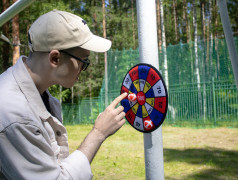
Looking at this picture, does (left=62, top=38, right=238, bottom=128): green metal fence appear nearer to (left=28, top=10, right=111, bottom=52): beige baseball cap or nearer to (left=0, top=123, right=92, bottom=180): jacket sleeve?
(left=28, top=10, right=111, bottom=52): beige baseball cap

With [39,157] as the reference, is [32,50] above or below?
above

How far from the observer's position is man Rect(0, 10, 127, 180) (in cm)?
115

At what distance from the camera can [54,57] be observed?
1357 millimetres

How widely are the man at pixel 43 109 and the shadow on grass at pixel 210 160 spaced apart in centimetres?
343

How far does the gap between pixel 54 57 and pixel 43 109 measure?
0.26m

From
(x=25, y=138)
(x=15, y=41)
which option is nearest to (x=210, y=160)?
(x=25, y=138)

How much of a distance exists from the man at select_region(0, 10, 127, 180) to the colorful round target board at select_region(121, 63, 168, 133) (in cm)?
42

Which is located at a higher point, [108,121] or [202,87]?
[108,121]

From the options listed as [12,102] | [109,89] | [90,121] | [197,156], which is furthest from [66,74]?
[90,121]

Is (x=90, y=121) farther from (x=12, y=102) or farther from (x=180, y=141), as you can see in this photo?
(x=12, y=102)

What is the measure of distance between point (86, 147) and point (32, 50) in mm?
558

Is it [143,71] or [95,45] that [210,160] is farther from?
[95,45]

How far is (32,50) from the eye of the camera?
54.5 inches

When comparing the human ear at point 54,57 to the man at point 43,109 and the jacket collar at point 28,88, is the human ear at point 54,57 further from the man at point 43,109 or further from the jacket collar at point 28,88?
the jacket collar at point 28,88
